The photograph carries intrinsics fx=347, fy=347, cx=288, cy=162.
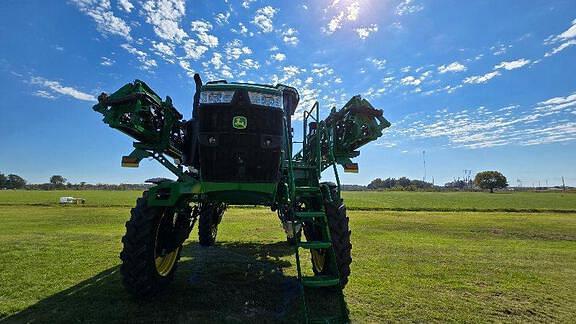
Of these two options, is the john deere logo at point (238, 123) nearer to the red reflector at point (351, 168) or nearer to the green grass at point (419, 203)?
the red reflector at point (351, 168)

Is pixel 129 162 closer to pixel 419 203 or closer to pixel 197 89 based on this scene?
pixel 197 89

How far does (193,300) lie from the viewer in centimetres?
500

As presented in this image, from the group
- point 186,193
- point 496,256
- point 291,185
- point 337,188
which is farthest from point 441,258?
point 186,193

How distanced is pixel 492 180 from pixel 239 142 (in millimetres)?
131950

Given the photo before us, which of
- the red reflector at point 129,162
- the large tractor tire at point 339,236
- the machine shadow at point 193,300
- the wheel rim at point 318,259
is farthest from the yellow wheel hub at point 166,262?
the large tractor tire at point 339,236

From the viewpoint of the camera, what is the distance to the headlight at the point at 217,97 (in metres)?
4.79

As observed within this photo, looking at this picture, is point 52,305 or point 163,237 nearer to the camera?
point 52,305

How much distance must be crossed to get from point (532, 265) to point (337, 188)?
5234 mm

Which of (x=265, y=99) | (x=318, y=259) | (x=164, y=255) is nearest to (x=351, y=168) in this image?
(x=318, y=259)

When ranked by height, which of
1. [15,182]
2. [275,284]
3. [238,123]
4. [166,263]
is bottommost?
[275,284]

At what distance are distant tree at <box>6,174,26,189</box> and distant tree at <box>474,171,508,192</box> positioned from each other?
178287 millimetres

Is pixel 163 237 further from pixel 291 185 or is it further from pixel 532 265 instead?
pixel 532 265

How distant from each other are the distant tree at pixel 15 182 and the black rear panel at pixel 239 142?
174m

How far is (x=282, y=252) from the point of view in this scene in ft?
30.0
